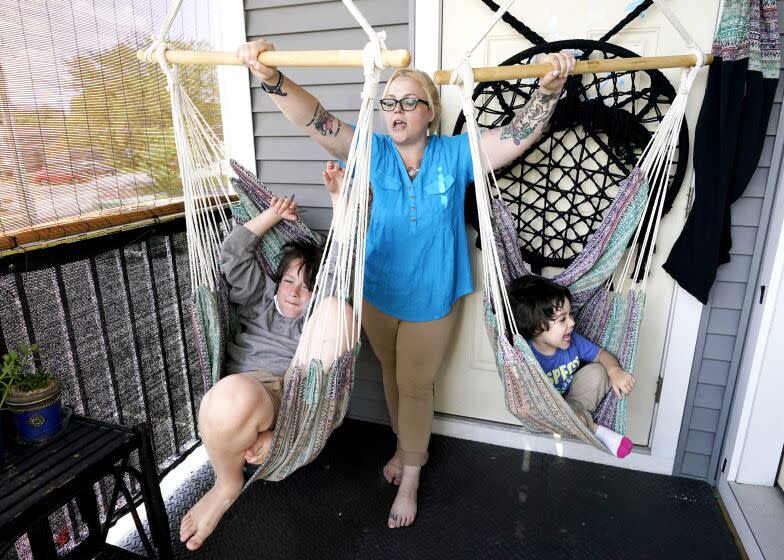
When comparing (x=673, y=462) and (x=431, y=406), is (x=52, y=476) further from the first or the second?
(x=673, y=462)

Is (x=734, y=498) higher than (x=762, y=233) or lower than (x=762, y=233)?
lower

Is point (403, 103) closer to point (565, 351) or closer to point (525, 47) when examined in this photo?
point (525, 47)

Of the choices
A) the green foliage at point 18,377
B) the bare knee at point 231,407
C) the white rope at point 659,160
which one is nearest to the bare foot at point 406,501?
the bare knee at point 231,407

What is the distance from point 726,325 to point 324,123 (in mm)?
1561

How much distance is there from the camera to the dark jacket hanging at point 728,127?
1482mm

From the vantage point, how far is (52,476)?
113cm

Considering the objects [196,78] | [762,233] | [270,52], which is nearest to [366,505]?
[270,52]

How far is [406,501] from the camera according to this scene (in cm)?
176

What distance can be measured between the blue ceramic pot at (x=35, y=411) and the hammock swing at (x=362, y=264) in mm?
422

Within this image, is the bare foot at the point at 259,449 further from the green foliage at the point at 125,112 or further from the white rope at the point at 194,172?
the green foliage at the point at 125,112

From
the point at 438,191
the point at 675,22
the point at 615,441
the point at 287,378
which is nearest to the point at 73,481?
the point at 287,378

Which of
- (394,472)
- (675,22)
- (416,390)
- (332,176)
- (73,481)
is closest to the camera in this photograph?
(73,481)

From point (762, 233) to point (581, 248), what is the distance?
56 cm

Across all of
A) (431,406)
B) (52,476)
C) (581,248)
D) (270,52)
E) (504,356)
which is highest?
(270,52)
